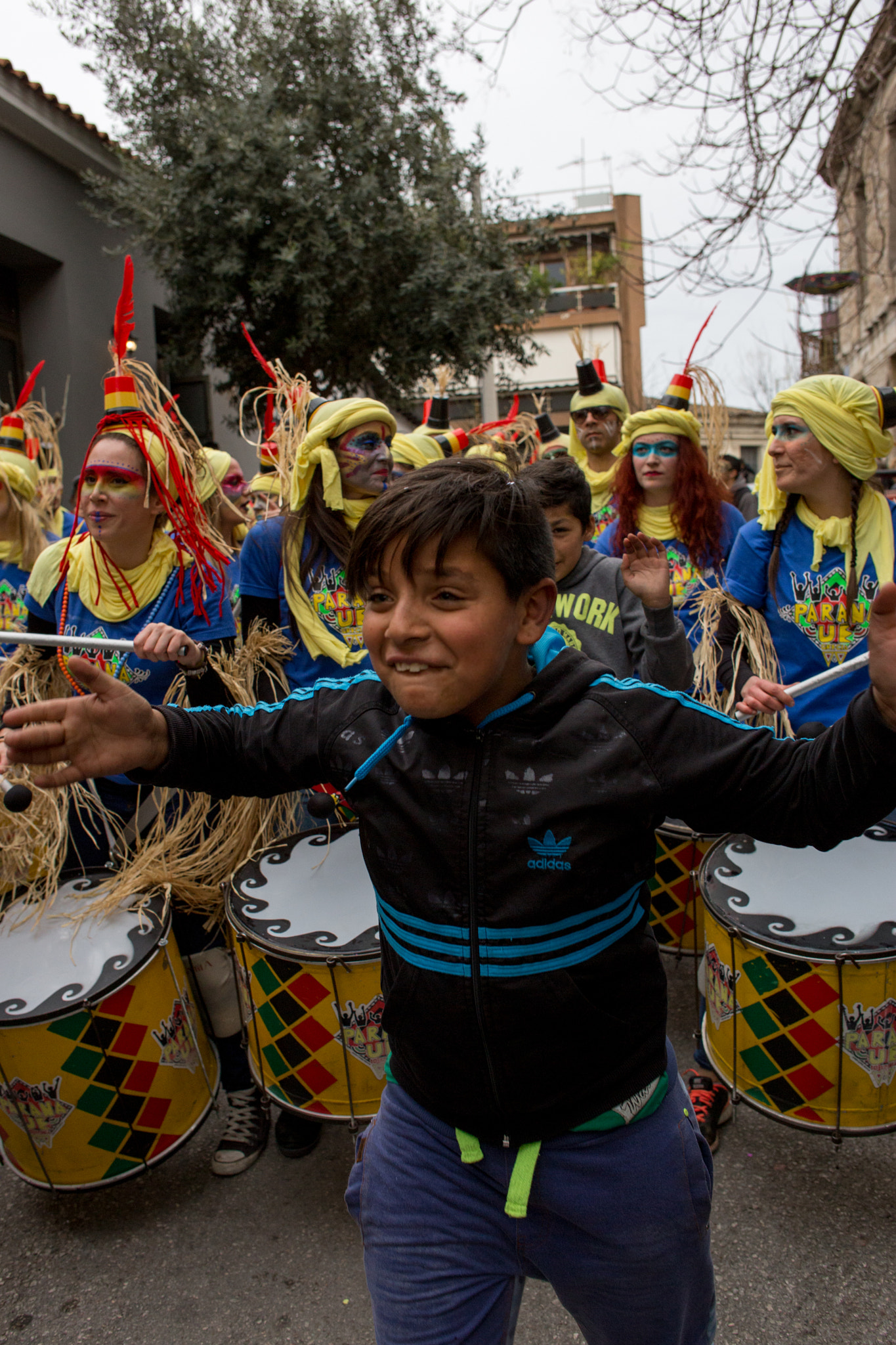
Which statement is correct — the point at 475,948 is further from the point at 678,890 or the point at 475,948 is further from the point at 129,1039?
the point at 678,890

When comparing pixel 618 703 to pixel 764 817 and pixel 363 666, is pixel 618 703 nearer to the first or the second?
pixel 764 817

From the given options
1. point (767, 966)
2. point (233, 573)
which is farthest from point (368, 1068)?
point (233, 573)

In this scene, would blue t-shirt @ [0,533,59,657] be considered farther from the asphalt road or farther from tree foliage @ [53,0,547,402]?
tree foliage @ [53,0,547,402]

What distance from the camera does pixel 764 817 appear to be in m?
1.24

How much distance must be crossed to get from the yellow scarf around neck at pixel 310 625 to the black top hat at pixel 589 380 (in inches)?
120

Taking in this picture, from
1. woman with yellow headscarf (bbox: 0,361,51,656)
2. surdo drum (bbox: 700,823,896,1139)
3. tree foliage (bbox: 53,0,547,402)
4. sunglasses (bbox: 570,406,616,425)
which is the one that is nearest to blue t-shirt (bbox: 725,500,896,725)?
surdo drum (bbox: 700,823,896,1139)

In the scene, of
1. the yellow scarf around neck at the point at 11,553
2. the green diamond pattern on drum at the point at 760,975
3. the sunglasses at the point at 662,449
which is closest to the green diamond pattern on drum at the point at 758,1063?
the green diamond pattern on drum at the point at 760,975

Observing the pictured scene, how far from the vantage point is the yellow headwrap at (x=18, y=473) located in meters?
3.93

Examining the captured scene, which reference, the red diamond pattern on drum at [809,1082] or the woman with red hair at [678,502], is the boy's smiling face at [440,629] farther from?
the woman with red hair at [678,502]

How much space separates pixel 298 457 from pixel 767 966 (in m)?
2.13

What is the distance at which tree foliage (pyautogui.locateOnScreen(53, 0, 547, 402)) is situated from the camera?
33.1ft

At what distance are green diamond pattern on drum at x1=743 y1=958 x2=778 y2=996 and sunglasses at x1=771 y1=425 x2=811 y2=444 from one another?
1686mm

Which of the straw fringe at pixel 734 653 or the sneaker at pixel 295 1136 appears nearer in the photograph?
the sneaker at pixel 295 1136

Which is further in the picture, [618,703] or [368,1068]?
[368,1068]
